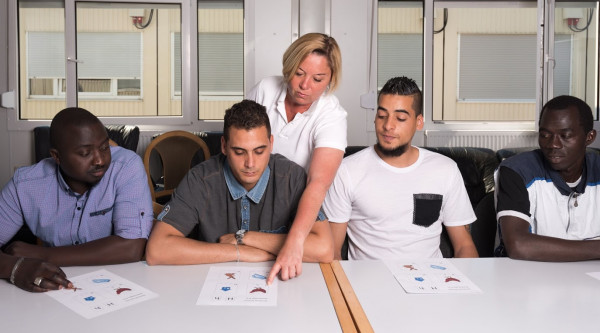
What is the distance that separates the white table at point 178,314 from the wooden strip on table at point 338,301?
0.01 metres

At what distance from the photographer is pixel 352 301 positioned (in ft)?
4.06

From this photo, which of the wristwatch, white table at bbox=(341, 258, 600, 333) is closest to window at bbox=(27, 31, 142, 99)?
the wristwatch

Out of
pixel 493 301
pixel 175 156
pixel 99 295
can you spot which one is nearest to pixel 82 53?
pixel 175 156

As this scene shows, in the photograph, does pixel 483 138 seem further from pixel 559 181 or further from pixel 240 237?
pixel 240 237

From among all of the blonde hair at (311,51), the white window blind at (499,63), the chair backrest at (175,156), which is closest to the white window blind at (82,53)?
the chair backrest at (175,156)

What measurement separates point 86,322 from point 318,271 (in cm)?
62

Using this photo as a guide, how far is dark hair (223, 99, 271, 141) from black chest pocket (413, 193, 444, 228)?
64cm

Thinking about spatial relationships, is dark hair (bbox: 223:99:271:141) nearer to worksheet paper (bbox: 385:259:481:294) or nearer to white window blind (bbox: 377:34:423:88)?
worksheet paper (bbox: 385:259:481:294)

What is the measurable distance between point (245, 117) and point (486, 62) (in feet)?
21.3

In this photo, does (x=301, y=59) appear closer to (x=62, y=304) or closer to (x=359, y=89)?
(x=62, y=304)

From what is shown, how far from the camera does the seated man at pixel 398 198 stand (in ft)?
6.48

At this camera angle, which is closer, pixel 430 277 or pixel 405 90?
pixel 430 277

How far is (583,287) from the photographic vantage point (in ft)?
4.53

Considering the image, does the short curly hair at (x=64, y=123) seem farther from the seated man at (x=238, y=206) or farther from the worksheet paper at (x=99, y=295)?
the worksheet paper at (x=99, y=295)
